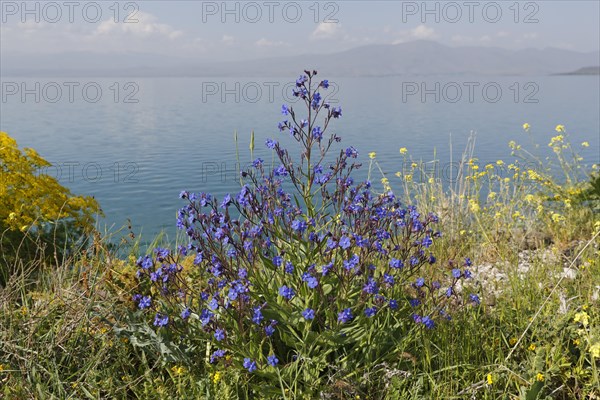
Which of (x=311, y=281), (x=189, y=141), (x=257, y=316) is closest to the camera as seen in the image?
(x=311, y=281)

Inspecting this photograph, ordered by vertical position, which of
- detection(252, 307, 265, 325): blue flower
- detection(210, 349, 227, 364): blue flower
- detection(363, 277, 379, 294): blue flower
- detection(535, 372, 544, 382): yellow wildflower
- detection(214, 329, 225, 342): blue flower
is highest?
detection(363, 277, 379, 294): blue flower

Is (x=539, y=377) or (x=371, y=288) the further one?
(x=539, y=377)

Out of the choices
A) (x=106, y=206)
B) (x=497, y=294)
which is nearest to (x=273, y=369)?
(x=497, y=294)

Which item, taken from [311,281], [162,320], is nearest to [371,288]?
[311,281]

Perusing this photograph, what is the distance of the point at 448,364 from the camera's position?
3508 mm

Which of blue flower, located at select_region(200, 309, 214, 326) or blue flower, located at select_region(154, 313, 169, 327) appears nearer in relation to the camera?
blue flower, located at select_region(200, 309, 214, 326)

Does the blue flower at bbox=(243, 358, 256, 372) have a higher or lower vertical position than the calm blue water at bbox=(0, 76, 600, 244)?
lower

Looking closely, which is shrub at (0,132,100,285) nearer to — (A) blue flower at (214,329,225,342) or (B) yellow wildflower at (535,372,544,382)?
(A) blue flower at (214,329,225,342)

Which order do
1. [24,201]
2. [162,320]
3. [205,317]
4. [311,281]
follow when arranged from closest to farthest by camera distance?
[311,281] → [205,317] → [162,320] → [24,201]

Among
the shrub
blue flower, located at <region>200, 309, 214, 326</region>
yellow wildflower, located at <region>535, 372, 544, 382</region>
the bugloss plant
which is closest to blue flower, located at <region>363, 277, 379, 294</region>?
the bugloss plant

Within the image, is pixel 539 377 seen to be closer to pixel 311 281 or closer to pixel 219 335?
pixel 311 281

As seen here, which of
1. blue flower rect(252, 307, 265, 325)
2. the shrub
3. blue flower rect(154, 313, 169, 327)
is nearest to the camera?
blue flower rect(252, 307, 265, 325)

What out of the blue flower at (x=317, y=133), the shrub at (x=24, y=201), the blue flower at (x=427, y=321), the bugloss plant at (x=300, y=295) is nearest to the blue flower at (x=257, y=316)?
the bugloss plant at (x=300, y=295)

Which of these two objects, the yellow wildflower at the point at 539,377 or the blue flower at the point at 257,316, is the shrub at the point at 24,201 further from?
the yellow wildflower at the point at 539,377
